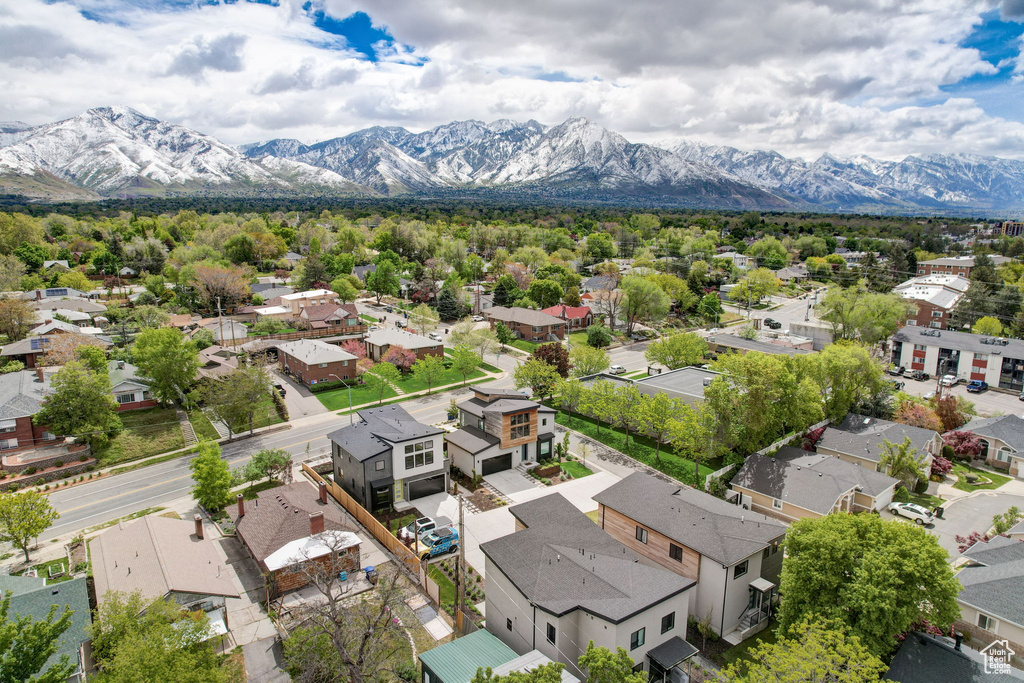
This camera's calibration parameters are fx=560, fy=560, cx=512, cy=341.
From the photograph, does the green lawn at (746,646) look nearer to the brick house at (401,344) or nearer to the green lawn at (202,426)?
the green lawn at (202,426)

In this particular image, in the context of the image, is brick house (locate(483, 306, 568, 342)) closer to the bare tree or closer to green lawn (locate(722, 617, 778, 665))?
green lawn (locate(722, 617, 778, 665))

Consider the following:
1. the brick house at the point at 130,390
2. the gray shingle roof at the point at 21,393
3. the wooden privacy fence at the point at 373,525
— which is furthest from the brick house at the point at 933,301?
the gray shingle roof at the point at 21,393

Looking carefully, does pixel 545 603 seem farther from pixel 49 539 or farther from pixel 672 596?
pixel 49 539

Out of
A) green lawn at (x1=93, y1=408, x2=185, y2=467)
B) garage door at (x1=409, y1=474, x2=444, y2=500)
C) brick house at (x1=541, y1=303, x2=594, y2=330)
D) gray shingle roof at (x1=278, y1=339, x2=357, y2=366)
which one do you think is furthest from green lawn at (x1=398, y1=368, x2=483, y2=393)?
brick house at (x1=541, y1=303, x2=594, y2=330)

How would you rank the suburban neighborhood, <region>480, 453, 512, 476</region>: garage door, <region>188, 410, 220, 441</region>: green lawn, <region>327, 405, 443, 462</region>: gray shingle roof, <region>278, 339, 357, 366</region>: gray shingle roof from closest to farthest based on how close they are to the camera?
the suburban neighborhood < <region>327, 405, 443, 462</region>: gray shingle roof < <region>480, 453, 512, 476</region>: garage door < <region>188, 410, 220, 441</region>: green lawn < <region>278, 339, 357, 366</region>: gray shingle roof

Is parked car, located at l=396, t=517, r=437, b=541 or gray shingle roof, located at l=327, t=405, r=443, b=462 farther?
gray shingle roof, located at l=327, t=405, r=443, b=462

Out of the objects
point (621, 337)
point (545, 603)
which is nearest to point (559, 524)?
point (545, 603)

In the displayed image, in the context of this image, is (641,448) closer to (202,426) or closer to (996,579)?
(996,579)
